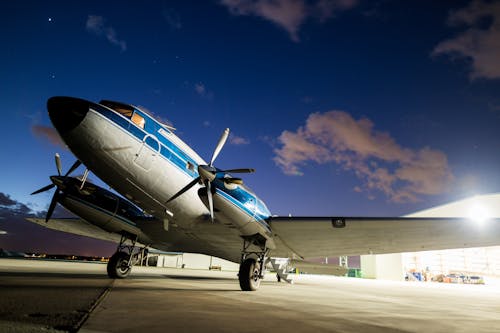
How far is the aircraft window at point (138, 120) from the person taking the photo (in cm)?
919

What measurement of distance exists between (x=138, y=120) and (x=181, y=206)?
3.47 m

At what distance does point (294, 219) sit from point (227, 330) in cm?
760

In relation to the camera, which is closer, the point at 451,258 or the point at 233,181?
the point at 233,181

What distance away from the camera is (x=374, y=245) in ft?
42.4

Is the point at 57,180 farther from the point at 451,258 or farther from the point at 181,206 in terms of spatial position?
the point at 451,258

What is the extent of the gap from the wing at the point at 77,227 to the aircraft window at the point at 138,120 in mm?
8795

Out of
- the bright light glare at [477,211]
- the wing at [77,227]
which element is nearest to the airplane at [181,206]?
the wing at [77,227]

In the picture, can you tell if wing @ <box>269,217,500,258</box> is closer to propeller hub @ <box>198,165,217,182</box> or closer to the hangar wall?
propeller hub @ <box>198,165,217,182</box>

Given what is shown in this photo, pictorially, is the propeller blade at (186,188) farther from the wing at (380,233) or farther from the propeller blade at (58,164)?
the propeller blade at (58,164)

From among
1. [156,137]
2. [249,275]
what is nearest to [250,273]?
[249,275]

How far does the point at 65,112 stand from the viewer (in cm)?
791

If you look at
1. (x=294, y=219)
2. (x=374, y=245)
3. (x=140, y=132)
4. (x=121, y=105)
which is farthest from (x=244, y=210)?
(x=374, y=245)

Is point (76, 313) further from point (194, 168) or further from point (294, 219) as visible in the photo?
point (294, 219)

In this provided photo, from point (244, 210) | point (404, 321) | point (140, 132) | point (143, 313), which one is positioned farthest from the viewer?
point (244, 210)
